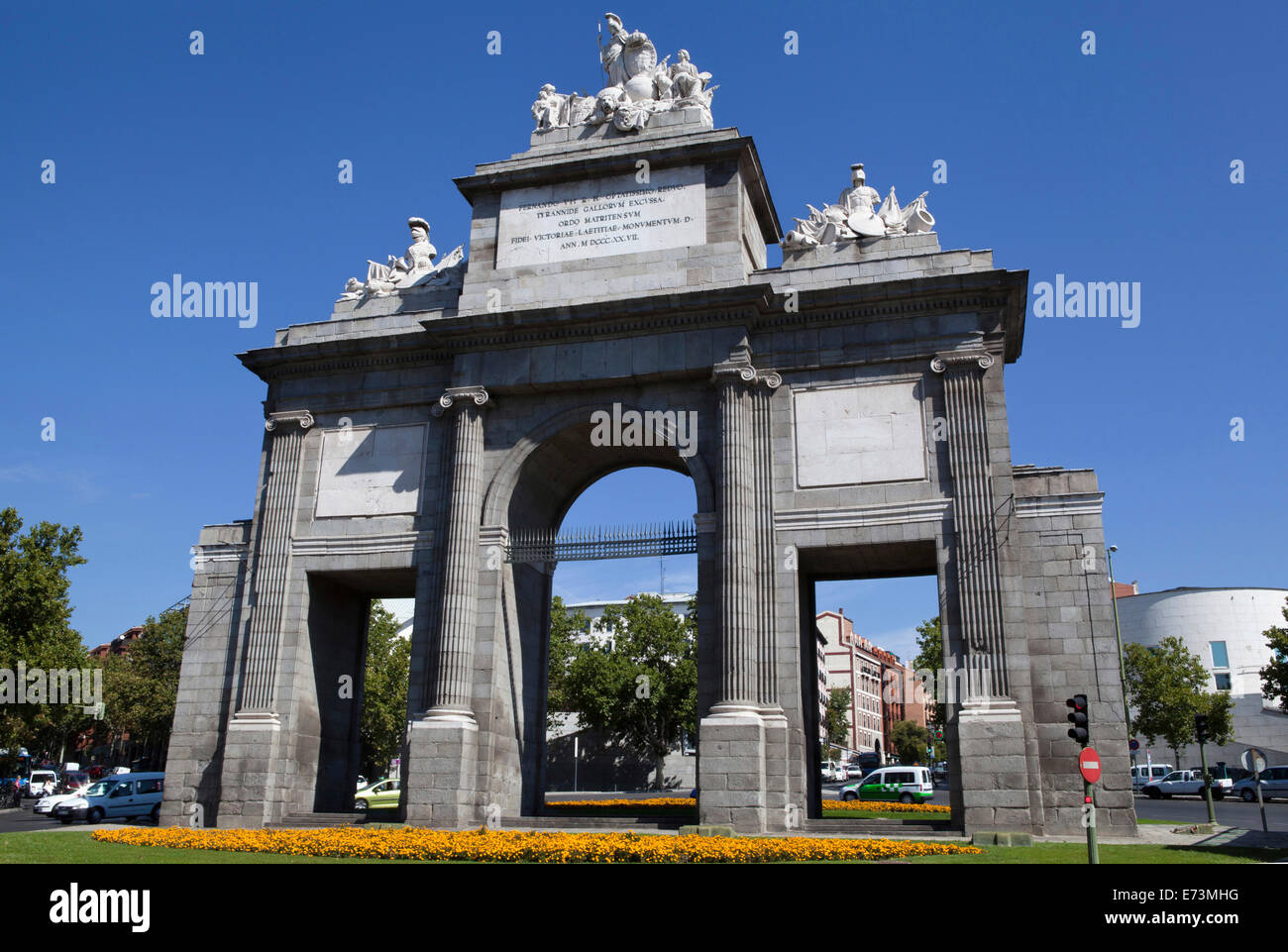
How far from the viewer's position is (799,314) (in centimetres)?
2586

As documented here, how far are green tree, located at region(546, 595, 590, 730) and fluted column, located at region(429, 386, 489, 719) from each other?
114 feet

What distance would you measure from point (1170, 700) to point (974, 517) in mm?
36061

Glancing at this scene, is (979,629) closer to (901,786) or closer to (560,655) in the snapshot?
(901,786)

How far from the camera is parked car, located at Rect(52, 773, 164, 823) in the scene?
36.9 m

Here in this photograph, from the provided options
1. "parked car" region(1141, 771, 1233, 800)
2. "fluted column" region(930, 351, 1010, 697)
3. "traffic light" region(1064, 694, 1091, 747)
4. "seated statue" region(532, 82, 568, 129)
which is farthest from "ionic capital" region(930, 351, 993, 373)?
"parked car" region(1141, 771, 1233, 800)

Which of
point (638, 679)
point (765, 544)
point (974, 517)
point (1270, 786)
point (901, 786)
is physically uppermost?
point (974, 517)

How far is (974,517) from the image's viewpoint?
23.5 meters

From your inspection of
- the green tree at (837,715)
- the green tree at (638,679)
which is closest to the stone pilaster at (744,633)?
the green tree at (638,679)

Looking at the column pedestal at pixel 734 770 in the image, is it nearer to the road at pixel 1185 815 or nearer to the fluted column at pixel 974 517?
the fluted column at pixel 974 517

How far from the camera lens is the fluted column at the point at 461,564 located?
2509 centimetres

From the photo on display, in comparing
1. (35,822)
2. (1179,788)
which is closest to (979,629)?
(35,822)
